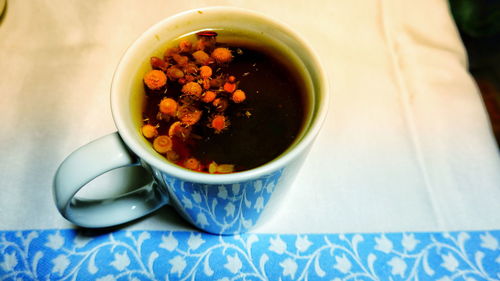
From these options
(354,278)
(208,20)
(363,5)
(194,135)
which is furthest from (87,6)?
(354,278)

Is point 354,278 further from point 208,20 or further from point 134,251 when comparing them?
point 208,20

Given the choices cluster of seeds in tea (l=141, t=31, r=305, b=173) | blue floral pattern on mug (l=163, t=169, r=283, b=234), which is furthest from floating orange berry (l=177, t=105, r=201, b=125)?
blue floral pattern on mug (l=163, t=169, r=283, b=234)

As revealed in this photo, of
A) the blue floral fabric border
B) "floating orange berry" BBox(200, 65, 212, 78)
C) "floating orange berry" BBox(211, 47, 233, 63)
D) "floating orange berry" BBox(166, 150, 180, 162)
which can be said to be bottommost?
the blue floral fabric border

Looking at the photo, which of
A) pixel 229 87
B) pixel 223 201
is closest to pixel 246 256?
pixel 223 201

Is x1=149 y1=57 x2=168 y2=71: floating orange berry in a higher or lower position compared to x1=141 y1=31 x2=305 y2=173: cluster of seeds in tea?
higher

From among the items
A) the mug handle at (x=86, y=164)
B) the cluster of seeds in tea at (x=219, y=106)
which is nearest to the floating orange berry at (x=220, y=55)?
the cluster of seeds in tea at (x=219, y=106)

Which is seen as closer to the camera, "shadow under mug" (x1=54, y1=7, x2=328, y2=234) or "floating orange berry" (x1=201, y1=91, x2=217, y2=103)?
"shadow under mug" (x1=54, y1=7, x2=328, y2=234)

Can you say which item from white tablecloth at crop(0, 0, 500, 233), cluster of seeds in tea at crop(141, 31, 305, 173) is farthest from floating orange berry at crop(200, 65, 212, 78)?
white tablecloth at crop(0, 0, 500, 233)

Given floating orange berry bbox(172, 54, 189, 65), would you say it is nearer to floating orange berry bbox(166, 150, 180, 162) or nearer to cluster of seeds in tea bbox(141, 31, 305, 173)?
cluster of seeds in tea bbox(141, 31, 305, 173)
